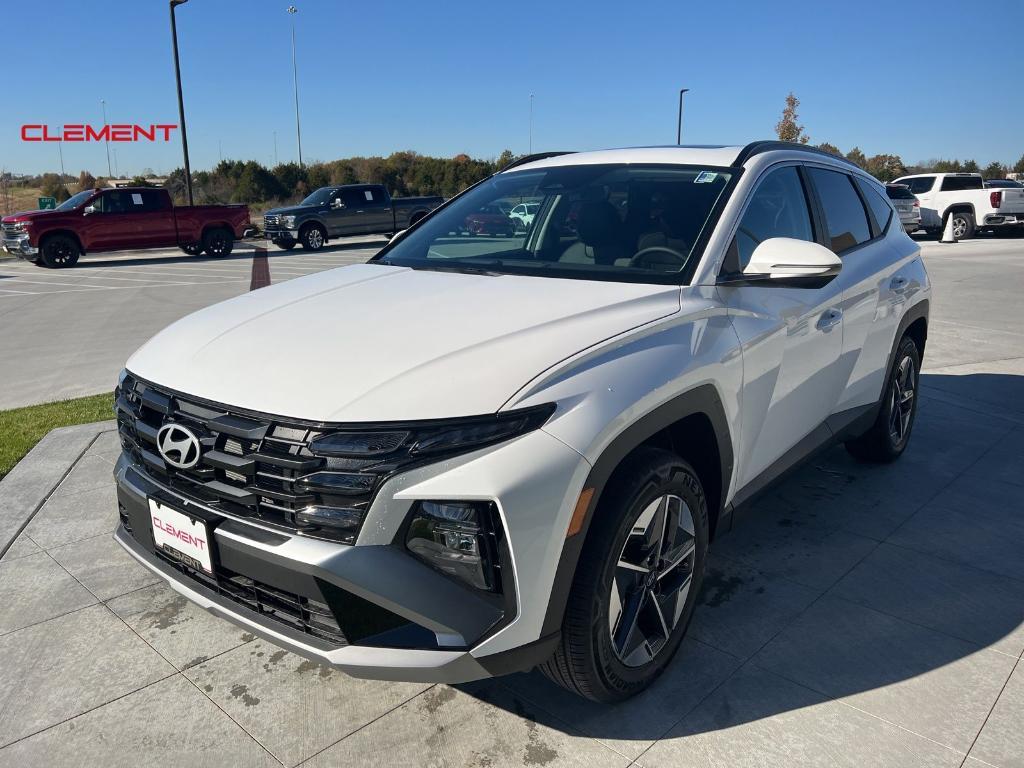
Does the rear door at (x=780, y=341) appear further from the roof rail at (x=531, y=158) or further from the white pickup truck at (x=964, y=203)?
the white pickup truck at (x=964, y=203)

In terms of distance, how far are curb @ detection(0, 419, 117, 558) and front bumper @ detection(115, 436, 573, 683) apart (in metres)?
2.24

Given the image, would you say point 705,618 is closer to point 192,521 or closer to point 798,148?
point 192,521

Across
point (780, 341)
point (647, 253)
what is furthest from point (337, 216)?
point (780, 341)

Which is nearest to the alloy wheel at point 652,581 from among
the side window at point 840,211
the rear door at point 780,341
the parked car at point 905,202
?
the rear door at point 780,341

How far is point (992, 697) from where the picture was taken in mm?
2602

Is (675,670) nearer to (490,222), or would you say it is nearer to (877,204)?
(490,222)

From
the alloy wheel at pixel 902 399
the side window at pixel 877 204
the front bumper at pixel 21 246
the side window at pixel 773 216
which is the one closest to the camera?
the side window at pixel 773 216

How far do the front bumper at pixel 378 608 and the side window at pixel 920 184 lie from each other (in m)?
23.9

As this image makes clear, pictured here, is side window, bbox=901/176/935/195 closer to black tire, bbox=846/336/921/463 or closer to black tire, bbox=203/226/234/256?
black tire, bbox=203/226/234/256

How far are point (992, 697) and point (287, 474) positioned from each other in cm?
233

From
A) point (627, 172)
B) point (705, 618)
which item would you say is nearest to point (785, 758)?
point (705, 618)

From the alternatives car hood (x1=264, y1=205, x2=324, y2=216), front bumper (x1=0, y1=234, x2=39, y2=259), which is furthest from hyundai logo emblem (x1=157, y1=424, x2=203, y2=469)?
car hood (x1=264, y1=205, x2=324, y2=216)

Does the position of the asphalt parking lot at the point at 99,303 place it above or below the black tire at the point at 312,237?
below

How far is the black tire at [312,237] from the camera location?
21719 millimetres
